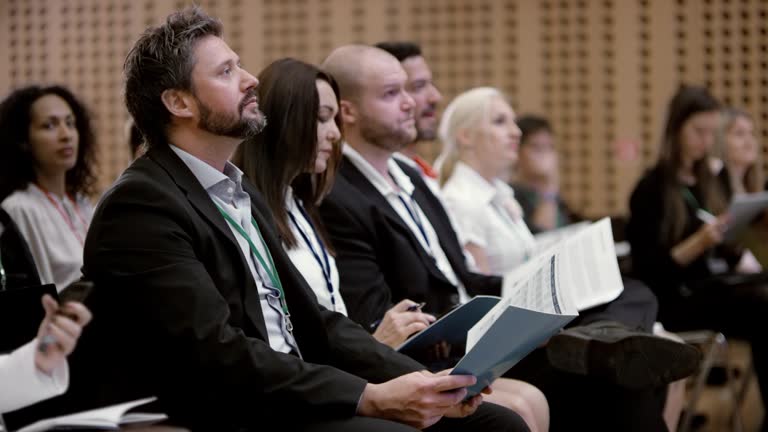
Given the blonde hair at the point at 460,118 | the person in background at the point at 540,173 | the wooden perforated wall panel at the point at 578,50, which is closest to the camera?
the blonde hair at the point at 460,118

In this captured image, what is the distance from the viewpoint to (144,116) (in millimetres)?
2277

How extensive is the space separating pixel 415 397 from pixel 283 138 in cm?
100

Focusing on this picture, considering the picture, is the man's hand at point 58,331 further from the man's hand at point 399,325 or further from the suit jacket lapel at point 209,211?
the man's hand at point 399,325

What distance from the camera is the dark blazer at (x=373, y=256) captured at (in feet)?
10.1

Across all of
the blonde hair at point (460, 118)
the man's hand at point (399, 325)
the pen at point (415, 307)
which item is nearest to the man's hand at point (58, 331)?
the man's hand at point (399, 325)

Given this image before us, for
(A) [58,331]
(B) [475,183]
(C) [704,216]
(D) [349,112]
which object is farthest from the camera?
(C) [704,216]

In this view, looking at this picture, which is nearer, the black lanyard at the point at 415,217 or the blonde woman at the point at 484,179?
the black lanyard at the point at 415,217

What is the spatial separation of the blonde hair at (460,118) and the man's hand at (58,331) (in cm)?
308

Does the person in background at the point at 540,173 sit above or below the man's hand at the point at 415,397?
below

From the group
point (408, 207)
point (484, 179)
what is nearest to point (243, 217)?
point (408, 207)

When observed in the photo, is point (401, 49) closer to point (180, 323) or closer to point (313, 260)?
point (313, 260)

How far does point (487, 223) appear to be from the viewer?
13.9 ft

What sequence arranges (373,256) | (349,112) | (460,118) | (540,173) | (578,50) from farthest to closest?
(578,50) → (540,173) → (460,118) → (349,112) → (373,256)

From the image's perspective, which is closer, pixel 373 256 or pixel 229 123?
pixel 229 123
